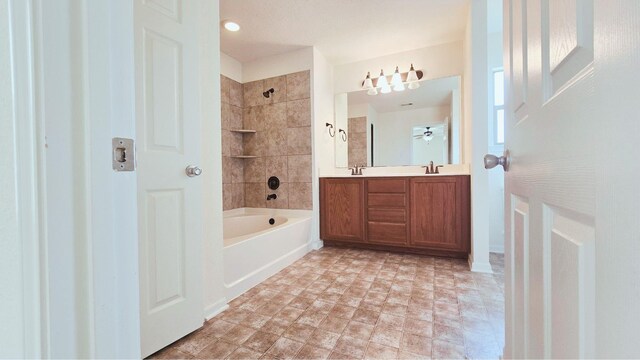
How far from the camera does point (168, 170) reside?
4.26 feet

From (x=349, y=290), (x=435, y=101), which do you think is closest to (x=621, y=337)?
(x=349, y=290)

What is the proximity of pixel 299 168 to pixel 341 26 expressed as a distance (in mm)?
1594

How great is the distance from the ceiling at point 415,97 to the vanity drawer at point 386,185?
1.03 m

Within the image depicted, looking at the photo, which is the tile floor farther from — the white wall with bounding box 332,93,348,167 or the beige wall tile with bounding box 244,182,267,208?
the white wall with bounding box 332,93,348,167

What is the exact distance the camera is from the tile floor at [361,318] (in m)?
1.28

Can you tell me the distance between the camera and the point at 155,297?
1.25 m

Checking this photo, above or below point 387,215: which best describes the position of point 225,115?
above

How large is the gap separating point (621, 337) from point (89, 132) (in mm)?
740

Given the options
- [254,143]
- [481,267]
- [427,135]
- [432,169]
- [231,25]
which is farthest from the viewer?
[254,143]

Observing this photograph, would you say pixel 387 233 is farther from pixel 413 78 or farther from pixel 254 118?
pixel 254 118

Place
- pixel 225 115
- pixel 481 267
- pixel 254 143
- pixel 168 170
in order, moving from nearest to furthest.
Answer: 1. pixel 168 170
2. pixel 481 267
3. pixel 225 115
4. pixel 254 143

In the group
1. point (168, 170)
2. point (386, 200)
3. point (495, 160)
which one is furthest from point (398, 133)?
point (168, 170)

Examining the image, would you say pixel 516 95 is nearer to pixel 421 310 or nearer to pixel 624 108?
pixel 624 108

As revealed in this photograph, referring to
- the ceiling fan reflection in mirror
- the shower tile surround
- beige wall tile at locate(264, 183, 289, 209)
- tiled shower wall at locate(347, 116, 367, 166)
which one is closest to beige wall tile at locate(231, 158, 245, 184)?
the shower tile surround
